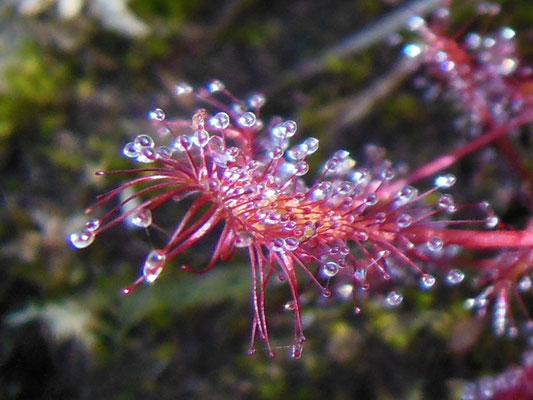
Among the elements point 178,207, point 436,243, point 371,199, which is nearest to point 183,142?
point 371,199

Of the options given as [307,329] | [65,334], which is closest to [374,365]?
[307,329]

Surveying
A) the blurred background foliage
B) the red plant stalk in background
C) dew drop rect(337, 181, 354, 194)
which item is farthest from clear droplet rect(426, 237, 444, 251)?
the blurred background foliage

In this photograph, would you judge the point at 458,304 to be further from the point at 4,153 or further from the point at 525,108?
the point at 4,153

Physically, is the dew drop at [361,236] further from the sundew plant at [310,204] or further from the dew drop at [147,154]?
the dew drop at [147,154]

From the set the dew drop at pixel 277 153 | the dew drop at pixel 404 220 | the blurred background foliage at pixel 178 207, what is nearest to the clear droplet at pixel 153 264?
the dew drop at pixel 277 153

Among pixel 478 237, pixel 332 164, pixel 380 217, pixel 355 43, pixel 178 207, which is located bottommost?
pixel 478 237

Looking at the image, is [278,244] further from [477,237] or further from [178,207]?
[178,207]

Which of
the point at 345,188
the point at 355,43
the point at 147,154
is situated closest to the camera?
the point at 147,154

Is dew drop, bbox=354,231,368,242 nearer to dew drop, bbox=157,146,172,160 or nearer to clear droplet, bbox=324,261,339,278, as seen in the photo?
clear droplet, bbox=324,261,339,278
